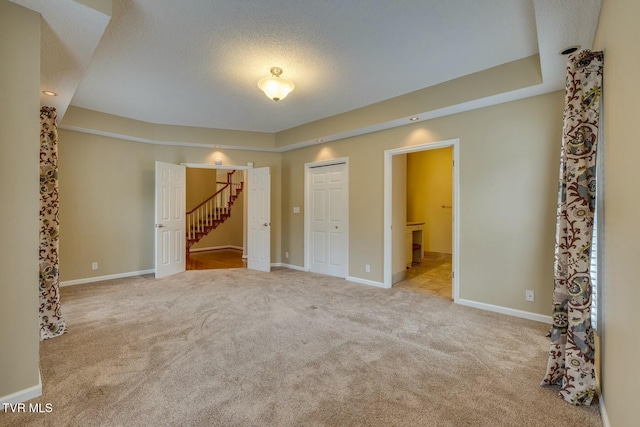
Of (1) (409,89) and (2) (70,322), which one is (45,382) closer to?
(2) (70,322)

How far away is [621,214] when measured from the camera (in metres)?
1.41

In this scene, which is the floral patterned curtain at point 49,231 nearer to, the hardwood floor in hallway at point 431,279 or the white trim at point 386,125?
the white trim at point 386,125

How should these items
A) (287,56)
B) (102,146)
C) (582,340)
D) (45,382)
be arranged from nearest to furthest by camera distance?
(582,340), (45,382), (287,56), (102,146)

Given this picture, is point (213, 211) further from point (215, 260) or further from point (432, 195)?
point (432, 195)

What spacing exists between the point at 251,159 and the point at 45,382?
4.72m

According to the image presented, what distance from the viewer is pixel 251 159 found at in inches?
241

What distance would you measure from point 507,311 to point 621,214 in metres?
2.41

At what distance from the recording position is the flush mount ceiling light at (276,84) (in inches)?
124

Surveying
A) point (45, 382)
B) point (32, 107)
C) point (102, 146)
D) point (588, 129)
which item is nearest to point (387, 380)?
point (588, 129)

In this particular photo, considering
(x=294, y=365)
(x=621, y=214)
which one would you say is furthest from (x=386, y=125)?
(x=294, y=365)

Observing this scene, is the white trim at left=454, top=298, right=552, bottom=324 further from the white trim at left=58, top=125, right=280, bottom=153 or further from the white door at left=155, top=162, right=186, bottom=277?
the white door at left=155, top=162, right=186, bottom=277

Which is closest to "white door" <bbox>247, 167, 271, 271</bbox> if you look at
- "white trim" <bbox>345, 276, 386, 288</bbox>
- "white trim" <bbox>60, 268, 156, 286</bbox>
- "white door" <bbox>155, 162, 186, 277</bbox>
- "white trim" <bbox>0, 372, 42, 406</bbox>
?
"white door" <bbox>155, 162, 186, 277</bbox>

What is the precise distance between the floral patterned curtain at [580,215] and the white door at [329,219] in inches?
134

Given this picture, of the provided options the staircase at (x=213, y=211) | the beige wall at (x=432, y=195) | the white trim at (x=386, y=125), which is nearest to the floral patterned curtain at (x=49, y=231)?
the white trim at (x=386, y=125)
